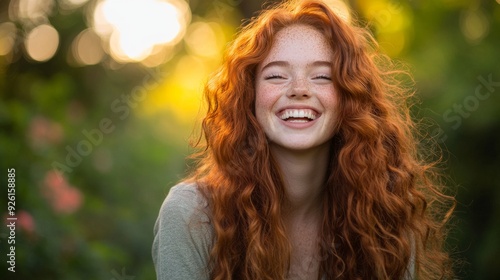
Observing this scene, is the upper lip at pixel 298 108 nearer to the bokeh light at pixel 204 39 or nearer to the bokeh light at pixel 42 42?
the bokeh light at pixel 42 42

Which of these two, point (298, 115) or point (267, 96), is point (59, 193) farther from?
point (298, 115)

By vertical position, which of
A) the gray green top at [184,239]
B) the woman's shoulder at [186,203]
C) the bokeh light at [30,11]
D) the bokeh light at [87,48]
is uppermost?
the bokeh light at [87,48]

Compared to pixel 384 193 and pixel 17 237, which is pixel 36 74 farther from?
pixel 384 193

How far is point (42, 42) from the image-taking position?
8.68 meters

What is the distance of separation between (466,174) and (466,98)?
0.49 metres

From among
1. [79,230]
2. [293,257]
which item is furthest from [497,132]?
[79,230]

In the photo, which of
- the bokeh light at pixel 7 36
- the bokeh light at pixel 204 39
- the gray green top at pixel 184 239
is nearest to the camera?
the gray green top at pixel 184 239

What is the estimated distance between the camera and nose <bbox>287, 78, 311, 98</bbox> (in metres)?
2.75

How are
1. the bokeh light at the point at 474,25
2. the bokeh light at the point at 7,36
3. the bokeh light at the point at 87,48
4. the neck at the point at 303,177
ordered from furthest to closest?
the bokeh light at the point at 87,48 → the bokeh light at the point at 7,36 → the bokeh light at the point at 474,25 → the neck at the point at 303,177

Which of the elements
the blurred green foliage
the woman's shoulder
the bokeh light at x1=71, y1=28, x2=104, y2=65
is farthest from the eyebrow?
the bokeh light at x1=71, y1=28, x2=104, y2=65

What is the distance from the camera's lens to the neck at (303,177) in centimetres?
291

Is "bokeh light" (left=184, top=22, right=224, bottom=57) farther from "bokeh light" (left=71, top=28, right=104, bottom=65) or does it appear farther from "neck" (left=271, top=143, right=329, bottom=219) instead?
"neck" (left=271, top=143, right=329, bottom=219)

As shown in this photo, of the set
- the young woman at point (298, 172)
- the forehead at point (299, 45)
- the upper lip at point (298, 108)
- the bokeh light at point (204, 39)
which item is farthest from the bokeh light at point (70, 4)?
the upper lip at point (298, 108)

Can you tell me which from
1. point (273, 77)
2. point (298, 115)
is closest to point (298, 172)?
point (298, 115)
